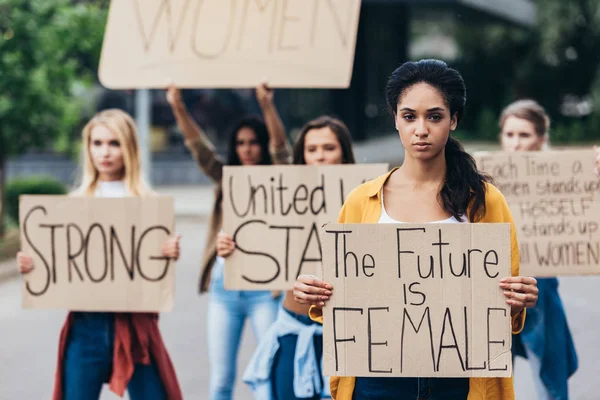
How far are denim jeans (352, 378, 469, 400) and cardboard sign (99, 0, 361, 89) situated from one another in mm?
2362

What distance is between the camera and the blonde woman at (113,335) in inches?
185

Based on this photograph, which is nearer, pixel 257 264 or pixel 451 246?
pixel 451 246

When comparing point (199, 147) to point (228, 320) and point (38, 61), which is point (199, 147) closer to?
point (228, 320)

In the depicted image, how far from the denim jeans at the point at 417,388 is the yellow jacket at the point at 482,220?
0.12 feet

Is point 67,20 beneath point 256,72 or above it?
above

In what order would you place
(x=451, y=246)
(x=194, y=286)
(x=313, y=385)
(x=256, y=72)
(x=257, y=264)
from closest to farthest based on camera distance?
(x=451, y=246), (x=313, y=385), (x=257, y=264), (x=256, y=72), (x=194, y=286)

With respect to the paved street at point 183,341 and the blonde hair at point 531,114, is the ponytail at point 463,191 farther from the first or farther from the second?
the paved street at point 183,341

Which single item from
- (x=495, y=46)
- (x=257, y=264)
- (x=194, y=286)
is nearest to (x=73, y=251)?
(x=257, y=264)

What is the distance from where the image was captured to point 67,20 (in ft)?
44.5

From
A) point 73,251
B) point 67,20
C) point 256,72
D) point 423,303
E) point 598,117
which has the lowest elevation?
point 423,303

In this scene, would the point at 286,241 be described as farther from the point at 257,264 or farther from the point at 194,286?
the point at 194,286

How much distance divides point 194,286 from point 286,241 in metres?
7.04

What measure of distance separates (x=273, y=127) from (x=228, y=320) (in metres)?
1.02

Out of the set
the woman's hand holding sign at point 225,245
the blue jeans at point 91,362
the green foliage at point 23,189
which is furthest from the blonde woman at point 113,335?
the green foliage at point 23,189
